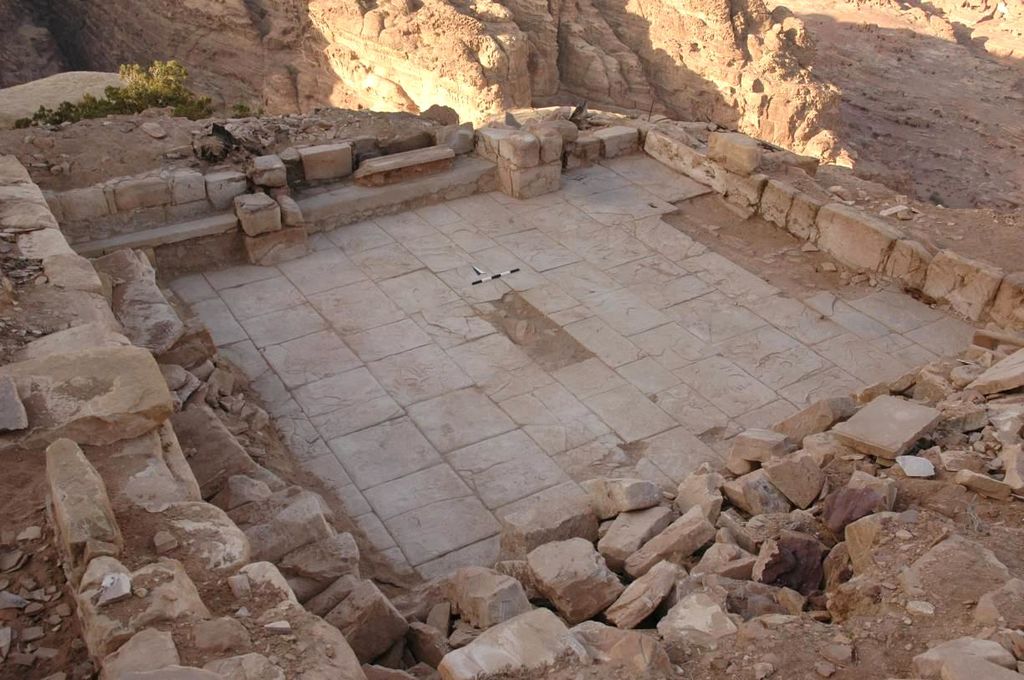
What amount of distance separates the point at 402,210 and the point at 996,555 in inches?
274

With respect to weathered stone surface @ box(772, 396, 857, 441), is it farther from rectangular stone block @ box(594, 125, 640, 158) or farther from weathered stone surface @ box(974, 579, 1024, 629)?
rectangular stone block @ box(594, 125, 640, 158)

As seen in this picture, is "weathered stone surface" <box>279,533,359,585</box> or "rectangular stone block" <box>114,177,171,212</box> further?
"rectangular stone block" <box>114,177,171,212</box>

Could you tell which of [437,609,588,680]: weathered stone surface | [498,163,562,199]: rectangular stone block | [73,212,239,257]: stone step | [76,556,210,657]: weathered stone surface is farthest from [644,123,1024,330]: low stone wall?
[76,556,210,657]: weathered stone surface

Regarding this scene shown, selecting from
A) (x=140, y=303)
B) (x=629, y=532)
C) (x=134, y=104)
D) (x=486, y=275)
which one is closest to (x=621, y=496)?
(x=629, y=532)

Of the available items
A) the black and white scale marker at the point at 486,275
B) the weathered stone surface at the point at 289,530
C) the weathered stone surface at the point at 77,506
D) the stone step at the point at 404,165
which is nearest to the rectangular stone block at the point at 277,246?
the stone step at the point at 404,165

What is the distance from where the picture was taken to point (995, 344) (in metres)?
6.87

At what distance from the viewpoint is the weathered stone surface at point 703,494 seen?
17.2 feet

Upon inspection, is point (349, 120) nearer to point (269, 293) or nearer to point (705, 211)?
point (269, 293)

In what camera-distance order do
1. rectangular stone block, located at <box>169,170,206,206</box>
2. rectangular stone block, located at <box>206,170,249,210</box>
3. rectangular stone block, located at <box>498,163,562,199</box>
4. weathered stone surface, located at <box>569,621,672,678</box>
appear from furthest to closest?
rectangular stone block, located at <box>498,163,562,199</box>, rectangular stone block, located at <box>206,170,249,210</box>, rectangular stone block, located at <box>169,170,206,206</box>, weathered stone surface, located at <box>569,621,672,678</box>

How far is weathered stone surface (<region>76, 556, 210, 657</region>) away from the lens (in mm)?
3525

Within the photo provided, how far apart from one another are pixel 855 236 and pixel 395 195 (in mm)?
4631

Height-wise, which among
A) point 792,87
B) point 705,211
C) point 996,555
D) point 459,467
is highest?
point 996,555

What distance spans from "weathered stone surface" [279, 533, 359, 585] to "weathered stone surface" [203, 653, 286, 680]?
4.16ft

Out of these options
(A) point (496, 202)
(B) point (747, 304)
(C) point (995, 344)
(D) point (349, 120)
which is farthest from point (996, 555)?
(D) point (349, 120)
